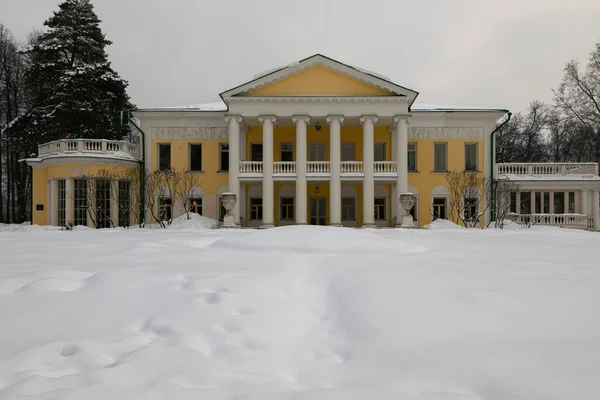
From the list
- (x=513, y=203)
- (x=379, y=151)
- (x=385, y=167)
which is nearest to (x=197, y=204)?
(x=385, y=167)

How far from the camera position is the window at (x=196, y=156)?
26844 mm

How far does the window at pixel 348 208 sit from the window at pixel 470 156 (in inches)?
343

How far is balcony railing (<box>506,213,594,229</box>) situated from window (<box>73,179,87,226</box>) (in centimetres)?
2909

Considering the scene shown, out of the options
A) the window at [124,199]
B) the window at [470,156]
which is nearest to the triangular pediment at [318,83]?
the window at [470,156]

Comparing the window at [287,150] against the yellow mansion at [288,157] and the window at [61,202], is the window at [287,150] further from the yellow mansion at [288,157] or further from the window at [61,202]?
the window at [61,202]

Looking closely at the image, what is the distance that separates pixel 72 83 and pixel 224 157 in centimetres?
1589

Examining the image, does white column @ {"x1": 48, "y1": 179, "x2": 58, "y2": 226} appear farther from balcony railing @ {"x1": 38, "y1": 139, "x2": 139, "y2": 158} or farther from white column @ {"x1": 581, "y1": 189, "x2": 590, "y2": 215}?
white column @ {"x1": 581, "y1": 189, "x2": 590, "y2": 215}

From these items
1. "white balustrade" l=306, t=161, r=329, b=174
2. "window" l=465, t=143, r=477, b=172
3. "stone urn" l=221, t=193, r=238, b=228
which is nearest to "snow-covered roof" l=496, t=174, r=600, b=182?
"window" l=465, t=143, r=477, b=172

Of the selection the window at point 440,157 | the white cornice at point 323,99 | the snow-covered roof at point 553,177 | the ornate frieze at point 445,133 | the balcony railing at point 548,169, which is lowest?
the snow-covered roof at point 553,177

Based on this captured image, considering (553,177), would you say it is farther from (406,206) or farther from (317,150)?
(317,150)

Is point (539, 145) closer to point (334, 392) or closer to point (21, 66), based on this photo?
point (334, 392)

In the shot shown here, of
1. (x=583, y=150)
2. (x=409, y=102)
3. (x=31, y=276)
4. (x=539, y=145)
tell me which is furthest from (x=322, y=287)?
(x=539, y=145)

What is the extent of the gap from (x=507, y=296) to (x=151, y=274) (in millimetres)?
5359

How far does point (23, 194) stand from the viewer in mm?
33375
